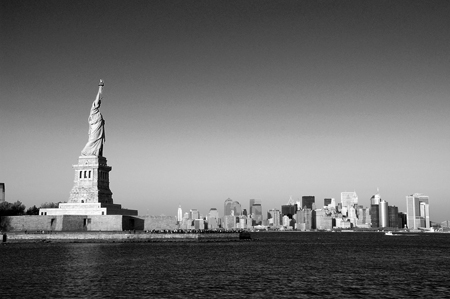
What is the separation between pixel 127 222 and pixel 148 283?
184 ft

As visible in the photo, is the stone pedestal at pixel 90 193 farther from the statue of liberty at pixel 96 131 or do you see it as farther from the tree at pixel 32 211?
the tree at pixel 32 211

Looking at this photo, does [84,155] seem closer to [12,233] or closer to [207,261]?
[12,233]

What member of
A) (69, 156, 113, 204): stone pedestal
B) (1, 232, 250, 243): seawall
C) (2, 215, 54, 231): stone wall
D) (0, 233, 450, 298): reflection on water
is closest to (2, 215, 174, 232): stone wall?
(2, 215, 54, 231): stone wall

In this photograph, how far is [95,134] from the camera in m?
96.9

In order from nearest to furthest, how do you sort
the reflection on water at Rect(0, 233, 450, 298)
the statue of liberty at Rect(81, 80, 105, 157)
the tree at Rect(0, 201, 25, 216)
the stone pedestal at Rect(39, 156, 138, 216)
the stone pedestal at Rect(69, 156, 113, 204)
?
the reflection on water at Rect(0, 233, 450, 298) < the stone pedestal at Rect(39, 156, 138, 216) < the stone pedestal at Rect(69, 156, 113, 204) < the statue of liberty at Rect(81, 80, 105, 157) < the tree at Rect(0, 201, 25, 216)

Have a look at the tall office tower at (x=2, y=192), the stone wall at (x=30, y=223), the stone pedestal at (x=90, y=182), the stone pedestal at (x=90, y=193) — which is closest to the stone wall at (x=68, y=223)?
the stone wall at (x=30, y=223)

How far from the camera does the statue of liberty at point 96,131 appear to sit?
3770 inches

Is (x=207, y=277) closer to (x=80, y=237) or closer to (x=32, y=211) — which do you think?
(x=80, y=237)

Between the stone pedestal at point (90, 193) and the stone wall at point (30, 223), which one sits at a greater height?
the stone pedestal at point (90, 193)

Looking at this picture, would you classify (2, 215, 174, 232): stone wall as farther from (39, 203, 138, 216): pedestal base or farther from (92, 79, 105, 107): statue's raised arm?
(92, 79, 105, 107): statue's raised arm

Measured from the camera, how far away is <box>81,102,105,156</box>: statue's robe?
95.8 meters

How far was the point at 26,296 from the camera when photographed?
31500 mm

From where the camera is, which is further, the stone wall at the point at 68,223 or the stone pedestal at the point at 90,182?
the stone pedestal at the point at 90,182

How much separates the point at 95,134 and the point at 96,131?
62 cm
